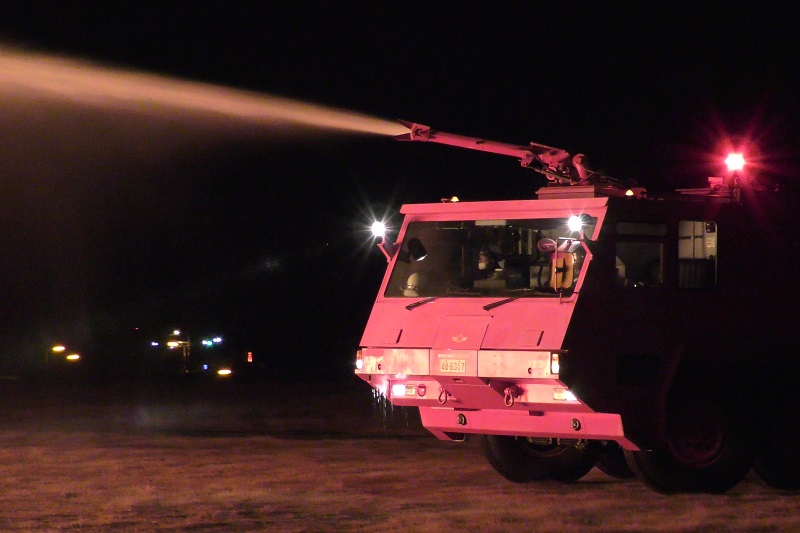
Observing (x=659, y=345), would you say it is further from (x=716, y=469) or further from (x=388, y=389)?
(x=388, y=389)

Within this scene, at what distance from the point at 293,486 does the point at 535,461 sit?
8.19ft

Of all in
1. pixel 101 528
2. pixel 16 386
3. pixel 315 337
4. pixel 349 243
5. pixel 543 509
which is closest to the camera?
pixel 101 528

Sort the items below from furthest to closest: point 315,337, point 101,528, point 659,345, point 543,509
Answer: point 315,337 → point 659,345 → point 543,509 → point 101,528

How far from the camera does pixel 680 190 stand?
1384 centimetres

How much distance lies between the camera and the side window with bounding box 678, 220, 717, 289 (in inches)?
500

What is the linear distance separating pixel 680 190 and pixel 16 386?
18.6 metres

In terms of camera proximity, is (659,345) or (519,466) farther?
(519,466)

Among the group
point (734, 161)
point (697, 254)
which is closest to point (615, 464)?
point (697, 254)

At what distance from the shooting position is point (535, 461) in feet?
45.0

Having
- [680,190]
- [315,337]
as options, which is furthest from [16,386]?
[680,190]

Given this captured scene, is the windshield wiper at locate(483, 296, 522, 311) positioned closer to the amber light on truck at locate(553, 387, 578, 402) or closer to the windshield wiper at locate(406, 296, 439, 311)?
the windshield wiper at locate(406, 296, 439, 311)

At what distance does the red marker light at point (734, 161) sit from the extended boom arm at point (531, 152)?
141 centimetres

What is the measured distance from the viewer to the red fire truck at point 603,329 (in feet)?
39.2

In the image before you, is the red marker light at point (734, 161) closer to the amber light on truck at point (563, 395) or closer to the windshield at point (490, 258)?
the windshield at point (490, 258)
